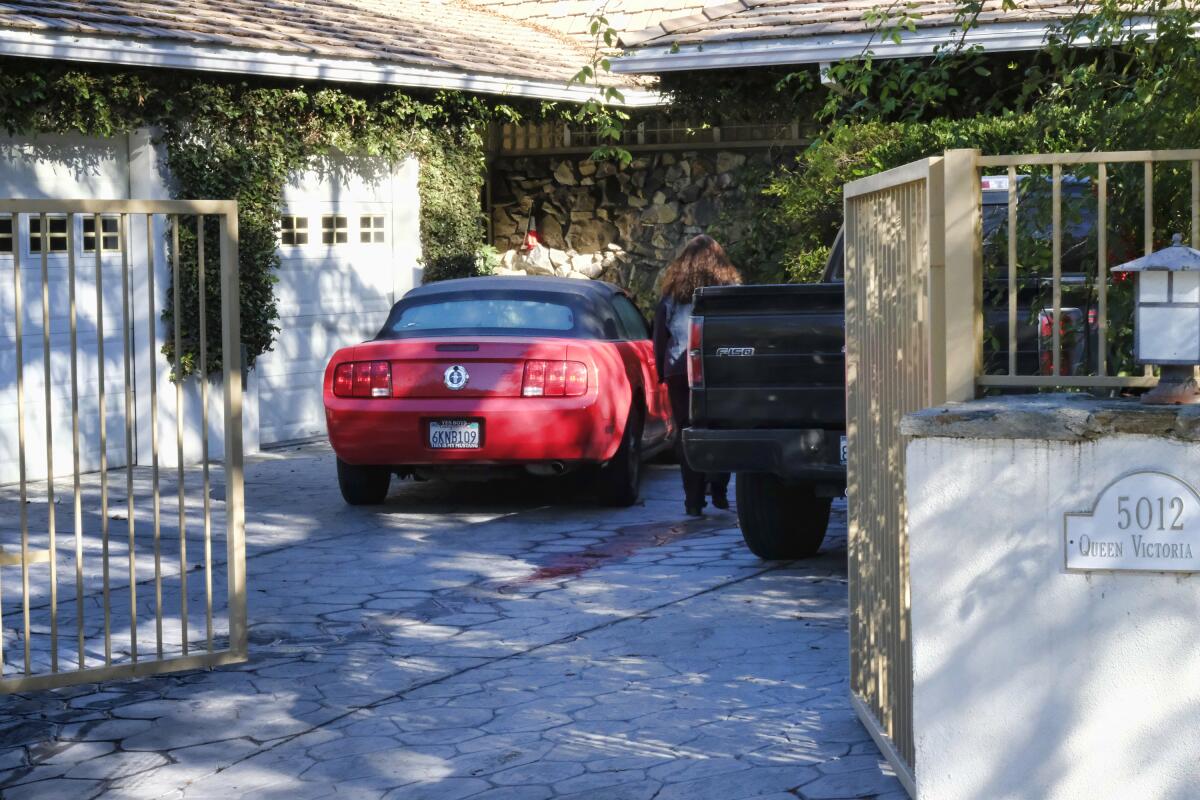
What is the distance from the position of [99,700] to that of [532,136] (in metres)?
13.5

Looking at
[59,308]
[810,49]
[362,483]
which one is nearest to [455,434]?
[362,483]

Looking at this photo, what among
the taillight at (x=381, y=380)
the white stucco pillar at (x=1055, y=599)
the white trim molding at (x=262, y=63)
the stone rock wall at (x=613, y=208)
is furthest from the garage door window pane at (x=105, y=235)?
the white stucco pillar at (x=1055, y=599)

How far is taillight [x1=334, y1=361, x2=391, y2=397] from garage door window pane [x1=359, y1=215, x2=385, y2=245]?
543cm

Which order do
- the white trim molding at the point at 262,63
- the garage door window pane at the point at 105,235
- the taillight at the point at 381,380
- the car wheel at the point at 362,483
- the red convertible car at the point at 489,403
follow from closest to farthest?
the red convertible car at the point at 489,403 < the taillight at the point at 381,380 < the car wheel at the point at 362,483 < the white trim molding at the point at 262,63 < the garage door window pane at the point at 105,235

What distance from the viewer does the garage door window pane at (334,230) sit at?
598 inches

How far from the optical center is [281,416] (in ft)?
47.9

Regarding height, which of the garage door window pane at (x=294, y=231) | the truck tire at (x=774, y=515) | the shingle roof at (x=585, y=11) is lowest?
the truck tire at (x=774, y=515)

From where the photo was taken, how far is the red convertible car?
33.4ft

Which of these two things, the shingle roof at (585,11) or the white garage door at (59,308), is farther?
the shingle roof at (585,11)

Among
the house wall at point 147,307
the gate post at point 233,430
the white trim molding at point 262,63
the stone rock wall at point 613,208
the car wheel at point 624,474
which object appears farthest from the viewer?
the stone rock wall at point 613,208

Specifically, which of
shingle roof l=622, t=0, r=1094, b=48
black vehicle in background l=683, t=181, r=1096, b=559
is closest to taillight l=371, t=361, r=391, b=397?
black vehicle in background l=683, t=181, r=1096, b=559

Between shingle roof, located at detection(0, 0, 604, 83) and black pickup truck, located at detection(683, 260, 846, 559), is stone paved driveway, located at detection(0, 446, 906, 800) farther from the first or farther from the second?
shingle roof, located at detection(0, 0, 604, 83)

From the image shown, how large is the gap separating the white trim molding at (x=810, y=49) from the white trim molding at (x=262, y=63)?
44.6 inches

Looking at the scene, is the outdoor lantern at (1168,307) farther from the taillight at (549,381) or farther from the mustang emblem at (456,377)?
the mustang emblem at (456,377)
